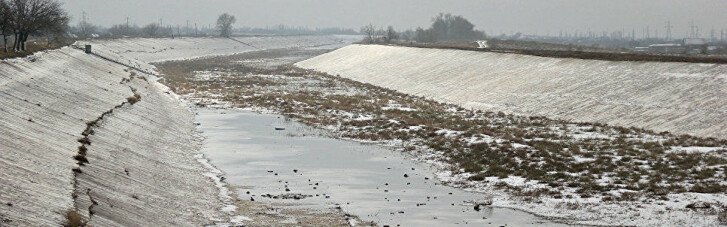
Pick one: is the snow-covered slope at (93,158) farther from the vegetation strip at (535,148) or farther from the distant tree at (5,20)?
the distant tree at (5,20)

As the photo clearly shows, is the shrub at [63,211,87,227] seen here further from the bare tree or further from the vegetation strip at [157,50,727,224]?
the bare tree

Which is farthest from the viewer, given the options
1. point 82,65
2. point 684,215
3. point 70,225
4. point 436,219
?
point 82,65

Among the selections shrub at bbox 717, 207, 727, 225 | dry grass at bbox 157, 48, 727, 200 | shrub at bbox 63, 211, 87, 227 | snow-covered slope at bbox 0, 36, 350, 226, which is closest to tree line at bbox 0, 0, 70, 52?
dry grass at bbox 157, 48, 727, 200

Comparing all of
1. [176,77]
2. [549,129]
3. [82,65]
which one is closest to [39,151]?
[549,129]

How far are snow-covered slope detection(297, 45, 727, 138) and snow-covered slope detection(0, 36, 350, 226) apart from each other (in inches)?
886

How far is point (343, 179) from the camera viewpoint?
3053cm

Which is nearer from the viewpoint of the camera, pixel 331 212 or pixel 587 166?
pixel 331 212

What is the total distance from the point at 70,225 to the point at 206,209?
6.51m

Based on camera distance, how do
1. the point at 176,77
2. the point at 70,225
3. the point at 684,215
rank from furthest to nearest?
the point at 176,77 < the point at 684,215 < the point at 70,225

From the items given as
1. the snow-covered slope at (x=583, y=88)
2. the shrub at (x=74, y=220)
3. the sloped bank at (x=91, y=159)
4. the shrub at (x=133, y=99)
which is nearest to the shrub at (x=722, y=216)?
the sloped bank at (x=91, y=159)

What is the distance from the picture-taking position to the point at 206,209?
2408 cm

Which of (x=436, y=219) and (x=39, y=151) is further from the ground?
(x=39, y=151)

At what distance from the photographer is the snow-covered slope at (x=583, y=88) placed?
43031mm

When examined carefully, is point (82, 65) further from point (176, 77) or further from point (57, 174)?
point (57, 174)
